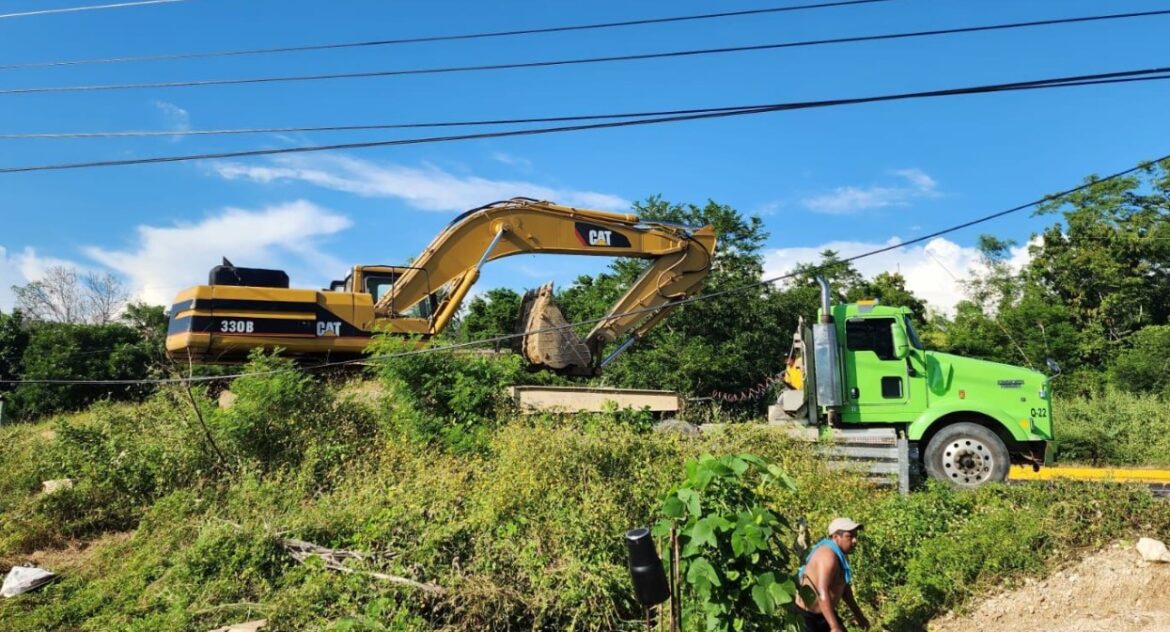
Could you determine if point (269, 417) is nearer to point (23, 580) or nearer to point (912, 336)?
point (23, 580)

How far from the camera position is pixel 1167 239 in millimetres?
28578

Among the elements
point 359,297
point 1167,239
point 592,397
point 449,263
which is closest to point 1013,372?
point 592,397

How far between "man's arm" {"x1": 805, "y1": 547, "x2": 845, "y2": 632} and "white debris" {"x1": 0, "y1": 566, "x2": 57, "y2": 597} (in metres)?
7.82

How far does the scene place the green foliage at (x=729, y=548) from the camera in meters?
4.90

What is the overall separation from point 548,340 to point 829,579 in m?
8.14

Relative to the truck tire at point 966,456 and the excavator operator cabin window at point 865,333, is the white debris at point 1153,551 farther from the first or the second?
the excavator operator cabin window at point 865,333

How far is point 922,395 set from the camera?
1051 cm

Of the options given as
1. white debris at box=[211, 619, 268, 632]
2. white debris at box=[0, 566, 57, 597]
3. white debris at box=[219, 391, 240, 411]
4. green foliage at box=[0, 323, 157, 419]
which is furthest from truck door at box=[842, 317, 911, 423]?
green foliage at box=[0, 323, 157, 419]

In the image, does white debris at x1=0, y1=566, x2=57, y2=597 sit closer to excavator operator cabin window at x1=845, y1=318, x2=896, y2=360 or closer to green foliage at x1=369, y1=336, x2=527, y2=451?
green foliage at x1=369, y1=336, x2=527, y2=451

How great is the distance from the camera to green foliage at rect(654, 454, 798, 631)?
16.1 feet

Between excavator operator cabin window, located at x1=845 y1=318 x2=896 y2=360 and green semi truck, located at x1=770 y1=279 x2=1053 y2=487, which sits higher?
excavator operator cabin window, located at x1=845 y1=318 x2=896 y2=360

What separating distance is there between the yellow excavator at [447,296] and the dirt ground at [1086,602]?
22.3 ft

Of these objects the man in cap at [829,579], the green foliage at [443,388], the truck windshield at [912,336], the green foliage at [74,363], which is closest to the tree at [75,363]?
the green foliage at [74,363]

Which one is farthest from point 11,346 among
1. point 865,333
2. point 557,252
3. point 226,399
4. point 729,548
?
point 729,548
